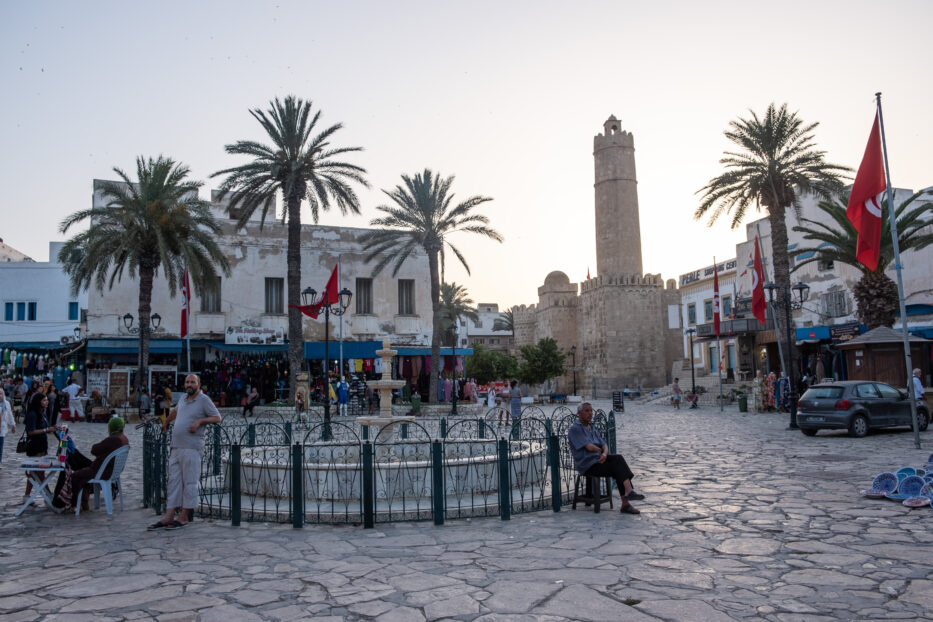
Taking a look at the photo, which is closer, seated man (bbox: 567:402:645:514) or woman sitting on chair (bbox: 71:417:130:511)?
seated man (bbox: 567:402:645:514)

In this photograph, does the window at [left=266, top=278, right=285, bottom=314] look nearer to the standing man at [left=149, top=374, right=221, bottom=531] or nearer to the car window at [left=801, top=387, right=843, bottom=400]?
the car window at [left=801, top=387, right=843, bottom=400]

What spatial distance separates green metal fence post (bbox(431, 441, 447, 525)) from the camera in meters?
7.45

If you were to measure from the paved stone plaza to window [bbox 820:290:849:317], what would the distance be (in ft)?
79.4

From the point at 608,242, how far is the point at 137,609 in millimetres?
46657

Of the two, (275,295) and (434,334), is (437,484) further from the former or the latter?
(275,295)

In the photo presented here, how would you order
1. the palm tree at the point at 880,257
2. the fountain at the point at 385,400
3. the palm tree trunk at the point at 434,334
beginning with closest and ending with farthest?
the fountain at the point at 385,400, the palm tree at the point at 880,257, the palm tree trunk at the point at 434,334

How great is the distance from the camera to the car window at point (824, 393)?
616 inches

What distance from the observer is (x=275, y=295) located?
32.3m

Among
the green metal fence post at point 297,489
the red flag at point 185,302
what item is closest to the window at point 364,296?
the red flag at point 185,302

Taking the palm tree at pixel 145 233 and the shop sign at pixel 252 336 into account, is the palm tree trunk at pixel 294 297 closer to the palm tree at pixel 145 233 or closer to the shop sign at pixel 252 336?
the palm tree at pixel 145 233

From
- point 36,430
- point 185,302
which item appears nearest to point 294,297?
point 185,302

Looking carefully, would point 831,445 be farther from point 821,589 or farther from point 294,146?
point 294,146

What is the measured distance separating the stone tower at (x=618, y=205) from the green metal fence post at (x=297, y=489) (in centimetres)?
4320

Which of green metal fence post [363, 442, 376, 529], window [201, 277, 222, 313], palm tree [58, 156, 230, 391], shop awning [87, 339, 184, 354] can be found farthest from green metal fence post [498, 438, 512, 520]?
window [201, 277, 222, 313]
